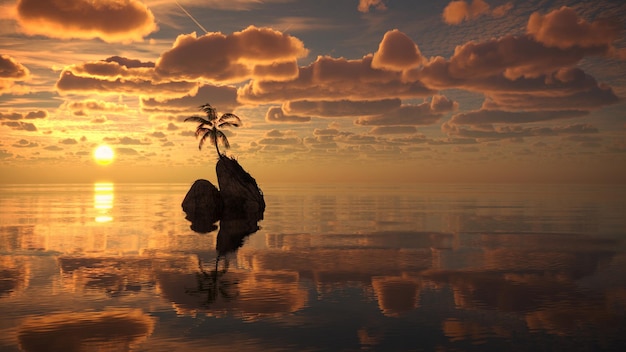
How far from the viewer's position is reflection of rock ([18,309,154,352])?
544 inches

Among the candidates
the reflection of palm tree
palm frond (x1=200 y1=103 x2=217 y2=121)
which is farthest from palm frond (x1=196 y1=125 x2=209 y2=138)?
the reflection of palm tree

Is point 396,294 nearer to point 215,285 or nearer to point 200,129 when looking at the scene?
point 215,285

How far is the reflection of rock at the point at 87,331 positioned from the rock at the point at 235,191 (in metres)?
44.4

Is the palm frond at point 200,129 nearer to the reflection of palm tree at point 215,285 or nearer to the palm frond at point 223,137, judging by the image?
the palm frond at point 223,137

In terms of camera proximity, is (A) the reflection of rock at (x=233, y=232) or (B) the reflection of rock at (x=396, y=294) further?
(A) the reflection of rock at (x=233, y=232)

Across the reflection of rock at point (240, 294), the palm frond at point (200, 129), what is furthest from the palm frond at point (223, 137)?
the reflection of rock at point (240, 294)

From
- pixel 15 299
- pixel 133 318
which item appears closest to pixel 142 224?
pixel 15 299

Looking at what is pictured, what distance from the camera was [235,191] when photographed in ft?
209

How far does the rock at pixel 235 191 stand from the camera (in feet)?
206

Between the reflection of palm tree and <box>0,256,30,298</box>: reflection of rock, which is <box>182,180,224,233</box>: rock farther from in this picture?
the reflection of palm tree

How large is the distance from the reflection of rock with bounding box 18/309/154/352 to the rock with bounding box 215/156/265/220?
146 feet

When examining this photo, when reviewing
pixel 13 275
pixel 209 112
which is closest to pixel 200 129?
pixel 209 112

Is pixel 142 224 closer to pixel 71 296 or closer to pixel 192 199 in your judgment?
pixel 192 199

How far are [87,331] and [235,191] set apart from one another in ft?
160
